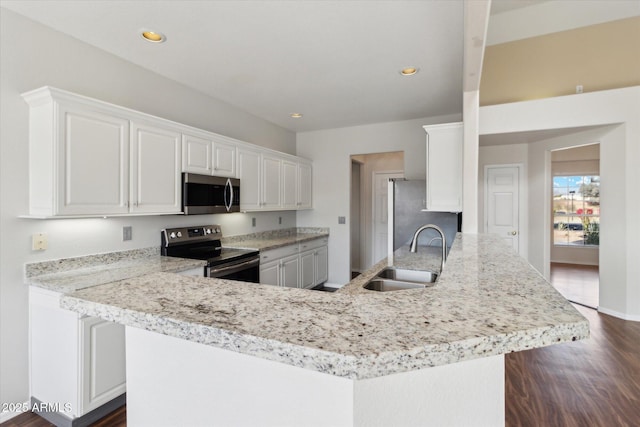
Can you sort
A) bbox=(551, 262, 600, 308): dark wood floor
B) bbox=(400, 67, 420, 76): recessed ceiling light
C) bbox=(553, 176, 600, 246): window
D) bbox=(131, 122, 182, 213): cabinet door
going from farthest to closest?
bbox=(553, 176, 600, 246): window, bbox=(551, 262, 600, 308): dark wood floor, bbox=(400, 67, 420, 76): recessed ceiling light, bbox=(131, 122, 182, 213): cabinet door

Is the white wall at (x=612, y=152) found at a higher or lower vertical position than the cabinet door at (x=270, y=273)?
higher

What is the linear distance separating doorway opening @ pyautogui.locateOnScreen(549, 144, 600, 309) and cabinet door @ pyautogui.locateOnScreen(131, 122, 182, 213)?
6.79m

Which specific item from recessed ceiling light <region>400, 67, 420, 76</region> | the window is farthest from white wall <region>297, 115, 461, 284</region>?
the window

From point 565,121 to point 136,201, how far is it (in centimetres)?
451

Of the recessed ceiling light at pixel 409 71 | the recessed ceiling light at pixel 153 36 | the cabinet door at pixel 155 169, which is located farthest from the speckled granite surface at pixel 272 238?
the recessed ceiling light at pixel 409 71

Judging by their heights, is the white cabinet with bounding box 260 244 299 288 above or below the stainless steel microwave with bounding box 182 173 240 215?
below

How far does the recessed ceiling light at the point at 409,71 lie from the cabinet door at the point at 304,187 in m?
2.24

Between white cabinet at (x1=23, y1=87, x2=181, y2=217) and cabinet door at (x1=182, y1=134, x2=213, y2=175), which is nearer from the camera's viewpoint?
white cabinet at (x1=23, y1=87, x2=181, y2=217)

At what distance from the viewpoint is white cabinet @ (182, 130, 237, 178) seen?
292cm

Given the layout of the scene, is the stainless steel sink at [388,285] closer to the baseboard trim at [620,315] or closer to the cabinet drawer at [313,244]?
the cabinet drawer at [313,244]

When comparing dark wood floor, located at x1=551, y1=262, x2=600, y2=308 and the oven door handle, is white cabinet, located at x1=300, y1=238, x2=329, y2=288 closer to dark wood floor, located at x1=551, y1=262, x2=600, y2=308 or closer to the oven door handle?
the oven door handle

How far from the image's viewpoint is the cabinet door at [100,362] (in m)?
1.90

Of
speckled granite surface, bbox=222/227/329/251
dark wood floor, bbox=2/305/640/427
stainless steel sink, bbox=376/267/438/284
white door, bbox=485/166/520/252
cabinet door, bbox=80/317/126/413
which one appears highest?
white door, bbox=485/166/520/252

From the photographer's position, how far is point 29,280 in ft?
6.83
